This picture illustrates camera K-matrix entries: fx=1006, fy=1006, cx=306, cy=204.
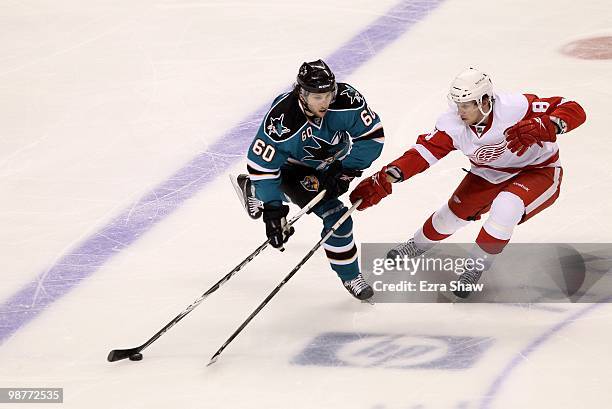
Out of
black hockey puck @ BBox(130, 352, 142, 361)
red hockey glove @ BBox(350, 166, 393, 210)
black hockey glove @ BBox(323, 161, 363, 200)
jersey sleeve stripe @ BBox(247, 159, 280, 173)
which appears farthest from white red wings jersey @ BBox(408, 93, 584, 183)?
black hockey puck @ BBox(130, 352, 142, 361)

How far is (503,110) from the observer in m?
4.11

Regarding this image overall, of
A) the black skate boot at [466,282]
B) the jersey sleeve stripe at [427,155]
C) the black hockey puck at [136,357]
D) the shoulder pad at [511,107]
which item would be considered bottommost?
the black skate boot at [466,282]

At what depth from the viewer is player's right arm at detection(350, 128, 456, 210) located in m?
4.23

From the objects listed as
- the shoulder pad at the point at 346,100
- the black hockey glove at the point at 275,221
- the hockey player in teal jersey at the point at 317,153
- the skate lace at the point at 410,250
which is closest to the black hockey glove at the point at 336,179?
the hockey player in teal jersey at the point at 317,153

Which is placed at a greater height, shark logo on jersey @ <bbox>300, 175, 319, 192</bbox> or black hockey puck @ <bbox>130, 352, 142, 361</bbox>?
shark logo on jersey @ <bbox>300, 175, 319, 192</bbox>

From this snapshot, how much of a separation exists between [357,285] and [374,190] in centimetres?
43

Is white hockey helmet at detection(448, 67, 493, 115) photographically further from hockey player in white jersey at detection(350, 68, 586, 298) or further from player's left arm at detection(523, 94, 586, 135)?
player's left arm at detection(523, 94, 586, 135)

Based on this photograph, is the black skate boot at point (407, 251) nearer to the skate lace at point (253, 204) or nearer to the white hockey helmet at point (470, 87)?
the skate lace at point (253, 204)

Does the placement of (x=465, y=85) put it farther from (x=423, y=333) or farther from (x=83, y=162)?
(x=83, y=162)

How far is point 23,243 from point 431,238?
6.46ft

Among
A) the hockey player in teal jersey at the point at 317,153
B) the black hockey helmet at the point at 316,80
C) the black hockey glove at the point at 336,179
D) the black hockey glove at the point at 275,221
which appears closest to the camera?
the black hockey helmet at the point at 316,80

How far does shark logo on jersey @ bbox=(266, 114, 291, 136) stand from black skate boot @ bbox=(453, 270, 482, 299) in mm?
1066

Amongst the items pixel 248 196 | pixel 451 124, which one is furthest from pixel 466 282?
pixel 248 196

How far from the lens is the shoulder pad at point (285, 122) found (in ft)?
12.9
